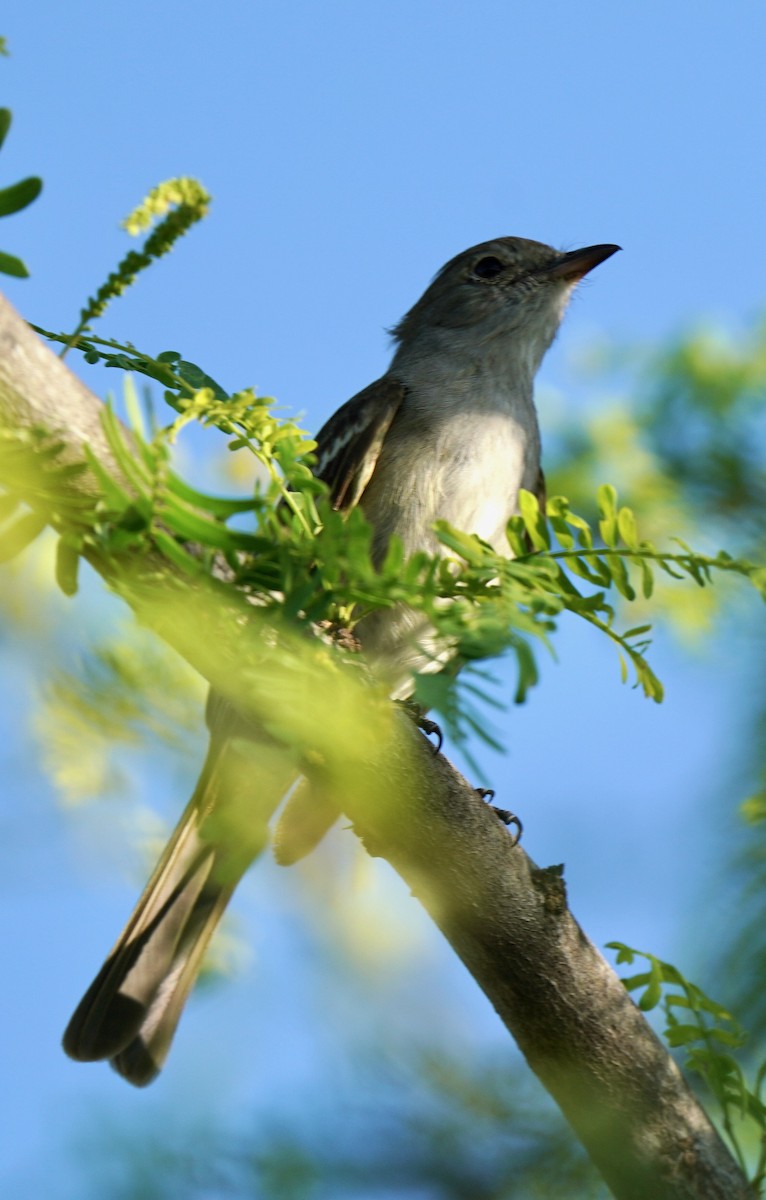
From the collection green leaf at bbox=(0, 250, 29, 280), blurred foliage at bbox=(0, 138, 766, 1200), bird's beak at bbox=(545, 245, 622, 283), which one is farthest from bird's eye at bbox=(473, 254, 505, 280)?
green leaf at bbox=(0, 250, 29, 280)

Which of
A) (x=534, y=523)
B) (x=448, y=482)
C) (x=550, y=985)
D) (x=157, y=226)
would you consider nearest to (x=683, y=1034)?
(x=550, y=985)

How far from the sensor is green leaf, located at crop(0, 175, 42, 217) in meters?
1.28

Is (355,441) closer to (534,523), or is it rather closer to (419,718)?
(419,718)

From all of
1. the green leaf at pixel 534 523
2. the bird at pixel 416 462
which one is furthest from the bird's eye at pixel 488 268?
the green leaf at pixel 534 523

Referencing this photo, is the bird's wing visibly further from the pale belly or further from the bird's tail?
the bird's tail

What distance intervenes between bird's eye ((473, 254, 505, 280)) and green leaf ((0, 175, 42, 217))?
18.1 feet

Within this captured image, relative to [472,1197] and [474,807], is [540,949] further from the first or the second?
[472,1197]

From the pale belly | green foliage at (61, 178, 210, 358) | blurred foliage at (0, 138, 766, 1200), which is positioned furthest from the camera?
the pale belly

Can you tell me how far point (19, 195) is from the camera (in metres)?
1.29

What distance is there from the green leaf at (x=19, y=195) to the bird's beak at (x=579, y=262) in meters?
5.26

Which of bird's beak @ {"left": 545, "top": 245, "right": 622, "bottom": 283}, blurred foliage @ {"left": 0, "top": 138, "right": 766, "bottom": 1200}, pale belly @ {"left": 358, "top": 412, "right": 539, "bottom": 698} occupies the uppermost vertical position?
bird's beak @ {"left": 545, "top": 245, "right": 622, "bottom": 283}

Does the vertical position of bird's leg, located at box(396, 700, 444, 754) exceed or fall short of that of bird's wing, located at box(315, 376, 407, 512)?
it falls short

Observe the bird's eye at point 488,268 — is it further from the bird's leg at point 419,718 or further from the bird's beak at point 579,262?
the bird's leg at point 419,718

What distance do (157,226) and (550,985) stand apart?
1880 mm
